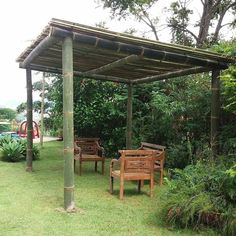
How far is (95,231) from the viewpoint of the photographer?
14.4ft

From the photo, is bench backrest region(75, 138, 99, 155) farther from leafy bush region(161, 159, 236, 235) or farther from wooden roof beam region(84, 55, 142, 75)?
leafy bush region(161, 159, 236, 235)

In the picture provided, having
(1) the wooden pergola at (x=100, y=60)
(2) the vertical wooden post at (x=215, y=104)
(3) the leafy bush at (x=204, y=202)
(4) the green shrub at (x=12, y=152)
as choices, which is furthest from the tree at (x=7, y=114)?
(3) the leafy bush at (x=204, y=202)

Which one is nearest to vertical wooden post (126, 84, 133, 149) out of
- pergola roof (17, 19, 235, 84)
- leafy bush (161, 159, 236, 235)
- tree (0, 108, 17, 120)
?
pergola roof (17, 19, 235, 84)

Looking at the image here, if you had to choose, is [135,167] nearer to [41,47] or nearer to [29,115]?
[41,47]

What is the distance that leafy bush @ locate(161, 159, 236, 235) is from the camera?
14.2ft

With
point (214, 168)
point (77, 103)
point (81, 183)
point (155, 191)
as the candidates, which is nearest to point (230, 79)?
point (214, 168)

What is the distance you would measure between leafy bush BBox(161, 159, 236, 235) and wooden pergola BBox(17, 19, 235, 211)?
5.12 feet

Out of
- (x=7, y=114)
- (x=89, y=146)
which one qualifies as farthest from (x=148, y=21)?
(x=7, y=114)

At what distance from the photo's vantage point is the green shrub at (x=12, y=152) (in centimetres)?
1028

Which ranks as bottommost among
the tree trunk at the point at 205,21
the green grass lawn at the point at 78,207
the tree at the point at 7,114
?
the green grass lawn at the point at 78,207

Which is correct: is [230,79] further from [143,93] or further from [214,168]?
[143,93]

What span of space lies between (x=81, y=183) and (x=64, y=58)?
2952 mm

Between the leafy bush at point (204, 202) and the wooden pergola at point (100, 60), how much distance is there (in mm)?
1560

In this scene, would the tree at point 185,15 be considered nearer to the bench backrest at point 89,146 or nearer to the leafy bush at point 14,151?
the leafy bush at point 14,151
